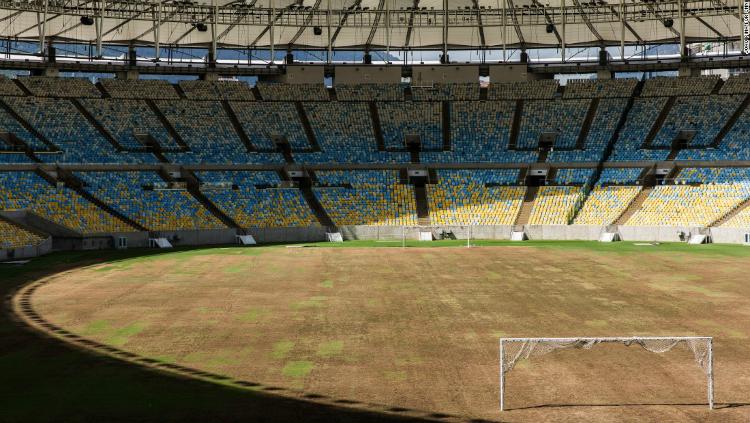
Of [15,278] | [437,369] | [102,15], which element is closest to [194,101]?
[102,15]

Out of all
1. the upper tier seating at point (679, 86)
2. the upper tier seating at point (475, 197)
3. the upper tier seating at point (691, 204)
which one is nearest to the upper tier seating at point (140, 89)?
the upper tier seating at point (475, 197)

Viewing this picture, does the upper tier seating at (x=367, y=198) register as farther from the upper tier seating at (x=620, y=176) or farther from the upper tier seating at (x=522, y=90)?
the upper tier seating at (x=620, y=176)

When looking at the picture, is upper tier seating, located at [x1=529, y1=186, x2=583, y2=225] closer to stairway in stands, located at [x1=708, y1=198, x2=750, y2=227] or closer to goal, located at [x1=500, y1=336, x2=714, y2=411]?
stairway in stands, located at [x1=708, y1=198, x2=750, y2=227]

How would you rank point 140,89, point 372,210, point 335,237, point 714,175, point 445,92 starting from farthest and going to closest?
1. point 445,92
2. point 140,89
3. point 372,210
4. point 714,175
5. point 335,237

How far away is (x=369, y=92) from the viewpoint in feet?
272

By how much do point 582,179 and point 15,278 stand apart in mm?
53451

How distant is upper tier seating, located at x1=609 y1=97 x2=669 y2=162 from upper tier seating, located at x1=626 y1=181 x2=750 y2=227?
6453 mm

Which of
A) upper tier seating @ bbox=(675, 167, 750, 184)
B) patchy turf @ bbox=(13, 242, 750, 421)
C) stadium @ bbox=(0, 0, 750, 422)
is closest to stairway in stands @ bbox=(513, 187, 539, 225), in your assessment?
stadium @ bbox=(0, 0, 750, 422)

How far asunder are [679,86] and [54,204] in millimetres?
66271

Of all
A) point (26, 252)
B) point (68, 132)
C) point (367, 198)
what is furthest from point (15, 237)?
point (367, 198)

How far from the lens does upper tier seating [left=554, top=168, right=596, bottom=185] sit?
7175 centimetres

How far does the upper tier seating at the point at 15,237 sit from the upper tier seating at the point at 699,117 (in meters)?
60.4

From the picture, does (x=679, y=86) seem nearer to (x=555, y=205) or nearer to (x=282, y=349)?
(x=555, y=205)

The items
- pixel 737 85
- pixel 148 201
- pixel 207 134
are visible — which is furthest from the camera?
pixel 737 85
